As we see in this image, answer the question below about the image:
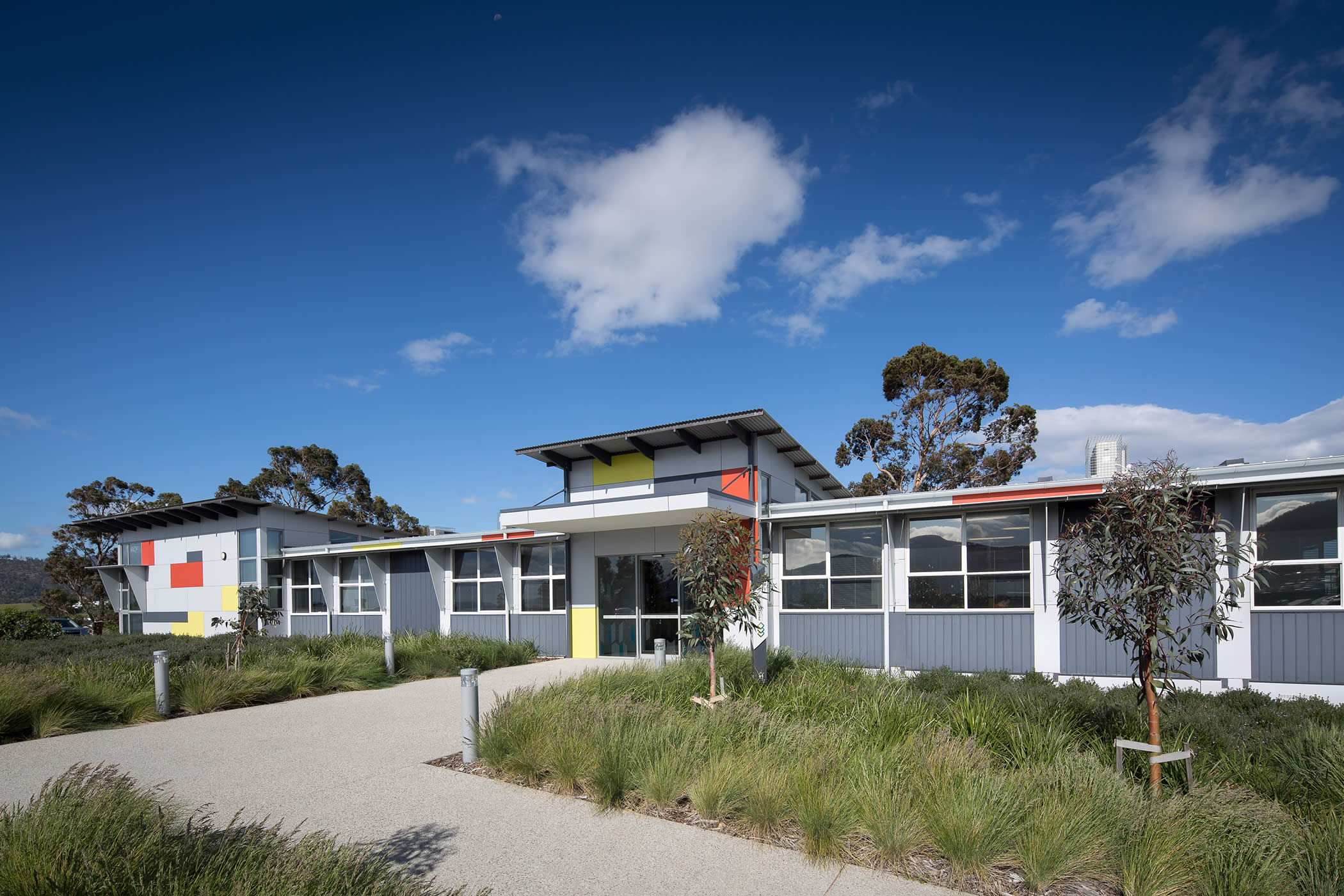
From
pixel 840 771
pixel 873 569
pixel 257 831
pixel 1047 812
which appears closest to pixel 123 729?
pixel 257 831

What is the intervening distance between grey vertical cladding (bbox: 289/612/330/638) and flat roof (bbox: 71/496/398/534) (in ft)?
12.2

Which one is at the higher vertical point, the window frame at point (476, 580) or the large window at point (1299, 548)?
the large window at point (1299, 548)

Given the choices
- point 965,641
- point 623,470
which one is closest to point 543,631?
point 623,470

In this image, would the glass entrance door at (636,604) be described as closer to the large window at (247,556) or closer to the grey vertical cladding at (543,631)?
the grey vertical cladding at (543,631)

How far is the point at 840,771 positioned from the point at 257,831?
407 centimetres

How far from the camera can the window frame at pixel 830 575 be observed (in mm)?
12862

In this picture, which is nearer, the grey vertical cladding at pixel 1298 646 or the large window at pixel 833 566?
the grey vertical cladding at pixel 1298 646

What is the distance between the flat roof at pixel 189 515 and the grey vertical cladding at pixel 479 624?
30.2 feet

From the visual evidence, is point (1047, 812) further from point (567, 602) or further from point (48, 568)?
point (48, 568)

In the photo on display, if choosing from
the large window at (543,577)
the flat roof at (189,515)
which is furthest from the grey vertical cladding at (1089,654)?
the flat roof at (189,515)

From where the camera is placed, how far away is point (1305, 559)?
991 centimetres

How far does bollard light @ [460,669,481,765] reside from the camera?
7266 mm

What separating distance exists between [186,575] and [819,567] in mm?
24661

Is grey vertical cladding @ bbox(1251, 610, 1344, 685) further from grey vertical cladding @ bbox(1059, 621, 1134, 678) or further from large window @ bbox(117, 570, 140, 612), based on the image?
large window @ bbox(117, 570, 140, 612)
